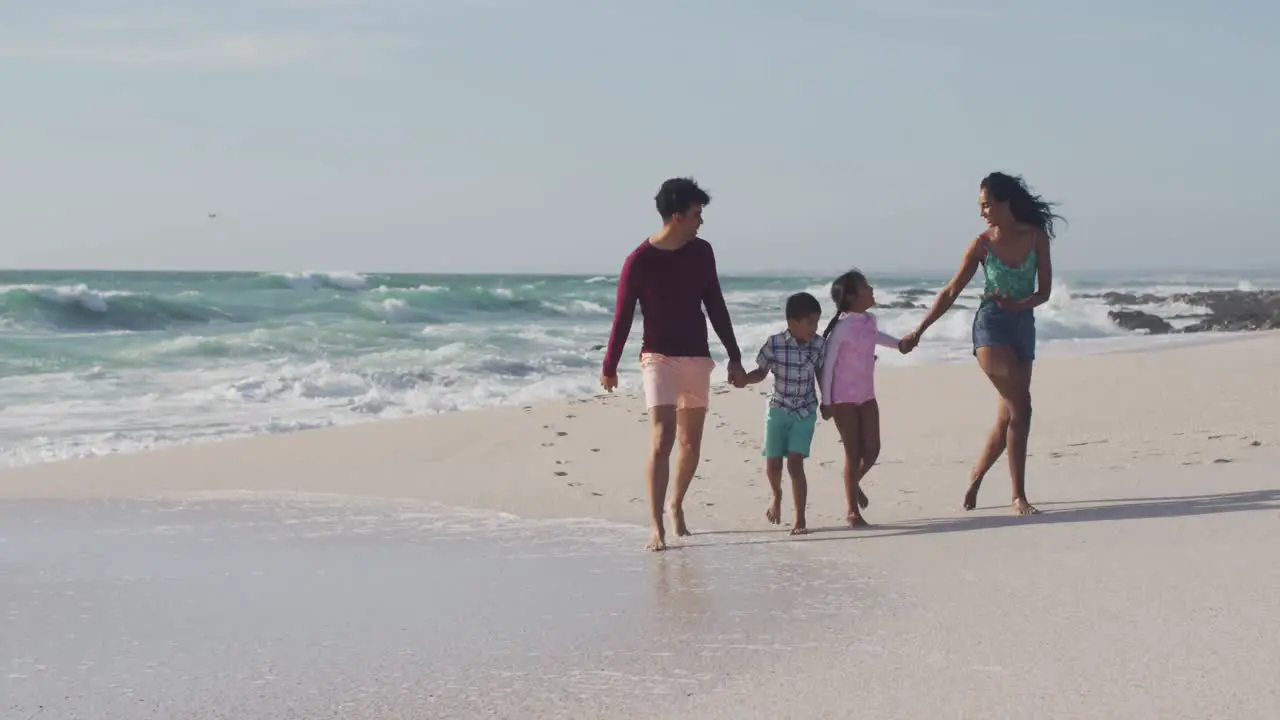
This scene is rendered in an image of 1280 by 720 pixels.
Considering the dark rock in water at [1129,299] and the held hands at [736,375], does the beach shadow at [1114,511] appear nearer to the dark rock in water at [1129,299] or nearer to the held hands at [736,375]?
the held hands at [736,375]

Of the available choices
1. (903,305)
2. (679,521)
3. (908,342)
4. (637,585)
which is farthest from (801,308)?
(903,305)

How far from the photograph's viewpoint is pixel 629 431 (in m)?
10.1

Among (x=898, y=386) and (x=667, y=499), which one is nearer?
(x=667, y=499)

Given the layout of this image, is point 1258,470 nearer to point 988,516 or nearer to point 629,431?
point 988,516

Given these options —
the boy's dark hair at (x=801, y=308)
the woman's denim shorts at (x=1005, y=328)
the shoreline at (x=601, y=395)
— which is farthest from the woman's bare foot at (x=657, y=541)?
the shoreline at (x=601, y=395)

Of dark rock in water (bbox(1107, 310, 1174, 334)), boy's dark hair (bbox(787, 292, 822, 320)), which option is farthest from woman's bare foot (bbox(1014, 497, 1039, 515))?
dark rock in water (bbox(1107, 310, 1174, 334))

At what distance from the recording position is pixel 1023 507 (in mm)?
6469

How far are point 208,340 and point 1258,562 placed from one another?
2036cm

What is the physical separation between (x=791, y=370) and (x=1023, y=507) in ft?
3.90

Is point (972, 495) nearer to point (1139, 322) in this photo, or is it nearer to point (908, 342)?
point (908, 342)

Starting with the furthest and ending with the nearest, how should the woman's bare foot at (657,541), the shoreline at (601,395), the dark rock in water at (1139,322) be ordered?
1. the dark rock in water at (1139,322)
2. the shoreline at (601,395)
3. the woman's bare foot at (657,541)

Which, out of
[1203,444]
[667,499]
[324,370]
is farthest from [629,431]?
[324,370]

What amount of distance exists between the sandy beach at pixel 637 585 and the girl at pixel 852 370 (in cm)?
40

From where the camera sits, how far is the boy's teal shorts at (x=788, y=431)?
645 centimetres
